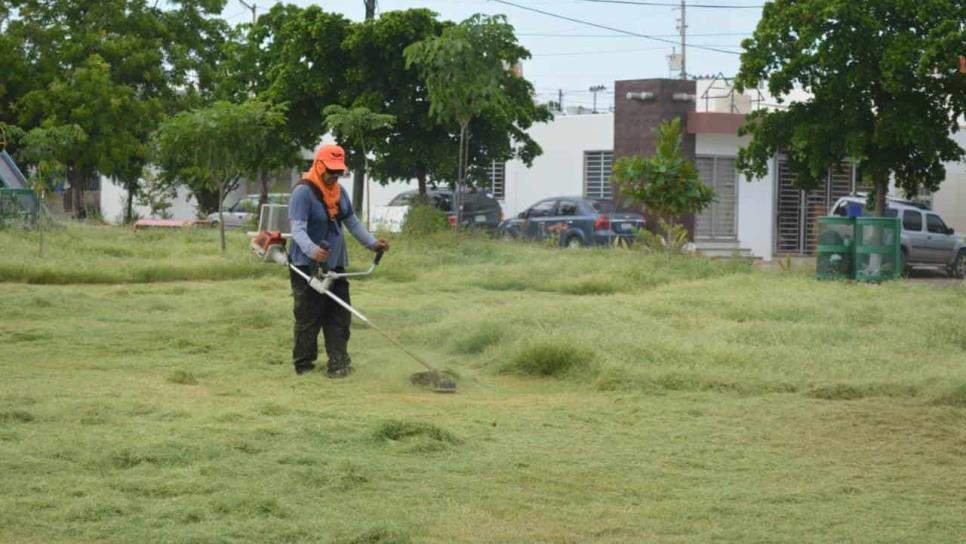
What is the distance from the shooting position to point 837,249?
21078mm

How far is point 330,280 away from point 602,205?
75.1 ft

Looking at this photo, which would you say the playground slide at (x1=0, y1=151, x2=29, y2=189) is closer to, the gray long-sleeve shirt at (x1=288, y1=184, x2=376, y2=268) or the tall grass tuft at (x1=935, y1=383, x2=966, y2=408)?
the gray long-sleeve shirt at (x1=288, y1=184, x2=376, y2=268)

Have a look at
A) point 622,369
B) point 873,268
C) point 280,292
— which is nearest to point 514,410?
point 622,369

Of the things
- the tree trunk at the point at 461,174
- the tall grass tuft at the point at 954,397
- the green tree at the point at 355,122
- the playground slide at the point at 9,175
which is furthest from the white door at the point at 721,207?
the tall grass tuft at the point at 954,397

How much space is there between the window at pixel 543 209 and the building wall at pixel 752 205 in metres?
6.12

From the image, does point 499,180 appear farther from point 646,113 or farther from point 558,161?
point 646,113

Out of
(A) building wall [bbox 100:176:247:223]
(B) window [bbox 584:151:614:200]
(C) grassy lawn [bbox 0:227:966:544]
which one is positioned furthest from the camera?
(A) building wall [bbox 100:176:247:223]

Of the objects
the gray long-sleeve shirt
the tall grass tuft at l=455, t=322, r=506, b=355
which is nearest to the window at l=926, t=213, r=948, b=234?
the tall grass tuft at l=455, t=322, r=506, b=355

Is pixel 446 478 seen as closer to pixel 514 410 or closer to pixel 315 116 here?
pixel 514 410

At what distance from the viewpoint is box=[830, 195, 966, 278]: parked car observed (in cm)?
3009

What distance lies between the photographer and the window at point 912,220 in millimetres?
30266

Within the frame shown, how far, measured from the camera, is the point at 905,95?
92.1ft

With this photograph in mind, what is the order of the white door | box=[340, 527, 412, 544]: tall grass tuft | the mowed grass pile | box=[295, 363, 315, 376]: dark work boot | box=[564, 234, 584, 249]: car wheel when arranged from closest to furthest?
box=[340, 527, 412, 544]: tall grass tuft → box=[295, 363, 315, 376]: dark work boot → the mowed grass pile → box=[564, 234, 584, 249]: car wheel → the white door

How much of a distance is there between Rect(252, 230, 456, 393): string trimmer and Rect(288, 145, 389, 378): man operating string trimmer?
0.29 feet
